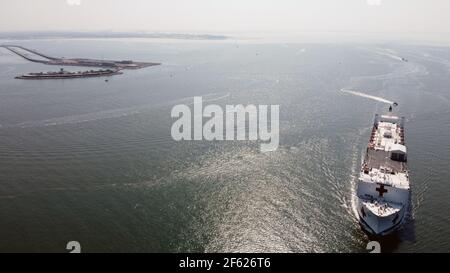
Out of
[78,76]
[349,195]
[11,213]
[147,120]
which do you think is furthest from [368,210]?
[78,76]

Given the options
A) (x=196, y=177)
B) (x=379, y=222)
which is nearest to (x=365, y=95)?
(x=196, y=177)

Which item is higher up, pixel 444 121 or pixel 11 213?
pixel 444 121

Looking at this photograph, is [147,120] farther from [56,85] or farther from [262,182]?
[56,85]

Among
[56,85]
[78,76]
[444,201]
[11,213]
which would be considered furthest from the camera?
[78,76]

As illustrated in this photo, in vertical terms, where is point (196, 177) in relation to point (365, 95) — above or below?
below

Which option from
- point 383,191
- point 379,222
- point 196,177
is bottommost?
point 379,222

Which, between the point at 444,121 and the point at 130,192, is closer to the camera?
the point at 130,192

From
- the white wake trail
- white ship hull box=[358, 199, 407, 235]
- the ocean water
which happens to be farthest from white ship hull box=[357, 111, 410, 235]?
the white wake trail

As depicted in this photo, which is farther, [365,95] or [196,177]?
[365,95]

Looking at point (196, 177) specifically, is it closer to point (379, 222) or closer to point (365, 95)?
point (379, 222)
